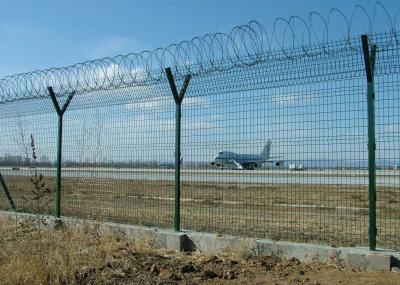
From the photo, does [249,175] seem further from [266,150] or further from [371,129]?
[371,129]

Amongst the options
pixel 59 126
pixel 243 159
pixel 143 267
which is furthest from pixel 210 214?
pixel 143 267

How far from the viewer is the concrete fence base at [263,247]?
6.67 metres

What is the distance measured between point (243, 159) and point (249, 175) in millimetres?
576

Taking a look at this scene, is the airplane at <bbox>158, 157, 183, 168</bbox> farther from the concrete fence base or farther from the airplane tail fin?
the airplane tail fin

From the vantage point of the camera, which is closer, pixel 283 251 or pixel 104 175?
pixel 283 251

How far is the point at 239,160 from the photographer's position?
28.7ft

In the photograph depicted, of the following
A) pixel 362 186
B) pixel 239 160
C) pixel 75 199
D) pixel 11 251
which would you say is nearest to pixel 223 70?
pixel 239 160

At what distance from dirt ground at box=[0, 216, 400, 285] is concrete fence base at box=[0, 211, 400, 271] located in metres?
0.13

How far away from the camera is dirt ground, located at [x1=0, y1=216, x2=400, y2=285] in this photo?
249 inches

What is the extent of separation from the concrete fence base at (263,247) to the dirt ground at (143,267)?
132mm

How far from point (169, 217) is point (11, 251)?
177 inches

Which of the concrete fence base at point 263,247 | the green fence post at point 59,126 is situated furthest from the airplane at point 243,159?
the green fence post at point 59,126

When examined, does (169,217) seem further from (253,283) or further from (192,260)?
(253,283)

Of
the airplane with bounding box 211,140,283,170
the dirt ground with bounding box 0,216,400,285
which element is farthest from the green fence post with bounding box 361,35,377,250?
the airplane with bounding box 211,140,283,170
